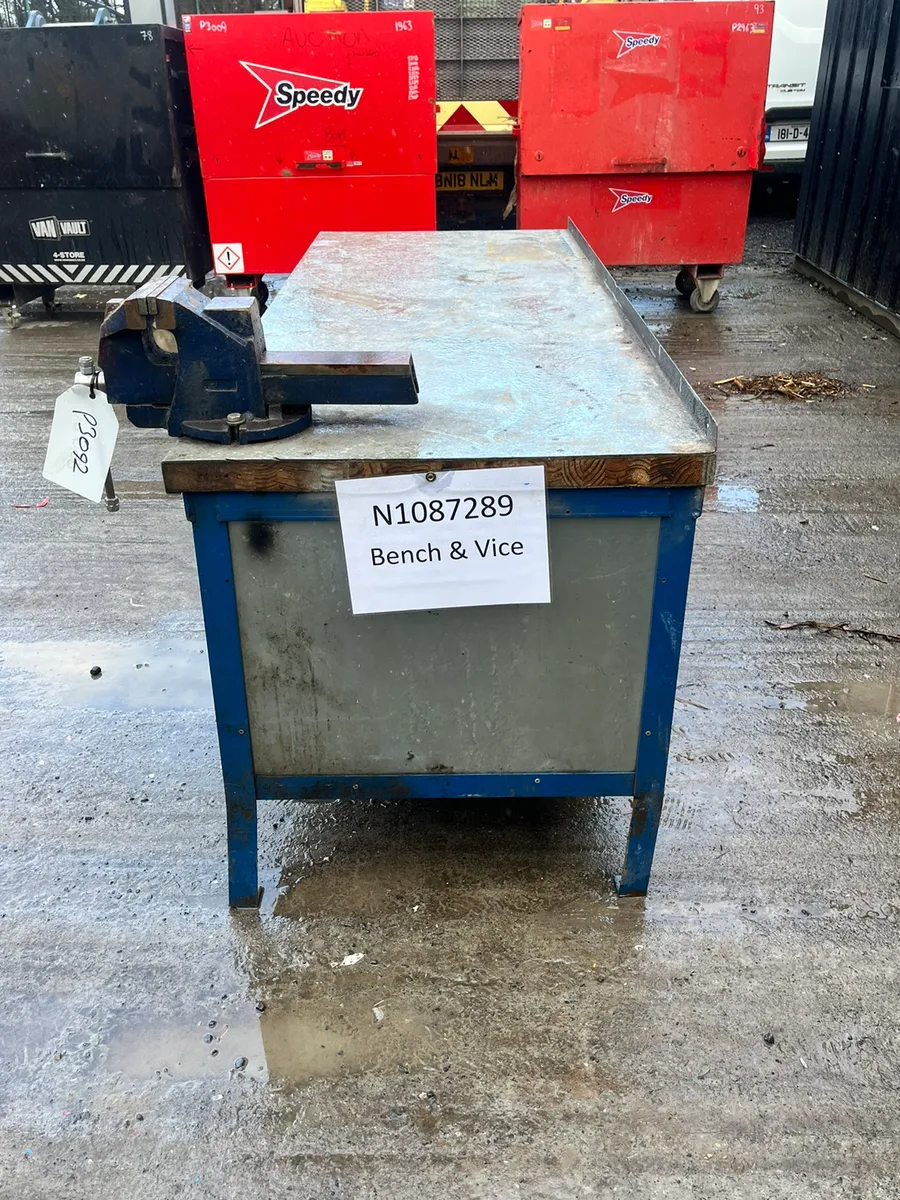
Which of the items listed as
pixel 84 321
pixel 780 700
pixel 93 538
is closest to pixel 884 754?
pixel 780 700

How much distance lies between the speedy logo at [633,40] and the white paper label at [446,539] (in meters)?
5.49

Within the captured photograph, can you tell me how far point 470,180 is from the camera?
24.3ft

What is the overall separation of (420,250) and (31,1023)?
284 cm

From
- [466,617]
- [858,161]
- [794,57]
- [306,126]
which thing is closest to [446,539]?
[466,617]

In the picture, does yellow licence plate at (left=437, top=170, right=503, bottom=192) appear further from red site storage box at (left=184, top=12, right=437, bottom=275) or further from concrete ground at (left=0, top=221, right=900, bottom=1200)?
concrete ground at (left=0, top=221, right=900, bottom=1200)

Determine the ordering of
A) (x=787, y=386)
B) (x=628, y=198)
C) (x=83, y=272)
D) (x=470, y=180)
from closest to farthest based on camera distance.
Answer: (x=787, y=386), (x=628, y=198), (x=83, y=272), (x=470, y=180)

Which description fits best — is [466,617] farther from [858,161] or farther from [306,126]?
[858,161]

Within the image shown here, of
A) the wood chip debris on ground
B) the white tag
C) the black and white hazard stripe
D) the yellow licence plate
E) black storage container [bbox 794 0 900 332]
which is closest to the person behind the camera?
the white tag

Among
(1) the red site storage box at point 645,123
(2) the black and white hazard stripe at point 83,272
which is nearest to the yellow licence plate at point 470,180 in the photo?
(1) the red site storage box at point 645,123

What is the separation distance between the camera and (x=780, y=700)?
288 centimetres

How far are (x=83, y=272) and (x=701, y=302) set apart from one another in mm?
4264

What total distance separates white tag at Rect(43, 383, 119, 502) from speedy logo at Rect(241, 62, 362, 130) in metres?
5.00

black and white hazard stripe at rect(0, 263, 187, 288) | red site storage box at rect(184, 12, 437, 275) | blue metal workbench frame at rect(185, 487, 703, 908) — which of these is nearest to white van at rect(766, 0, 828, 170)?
red site storage box at rect(184, 12, 437, 275)

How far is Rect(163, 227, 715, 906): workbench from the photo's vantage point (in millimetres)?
1726
